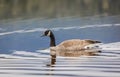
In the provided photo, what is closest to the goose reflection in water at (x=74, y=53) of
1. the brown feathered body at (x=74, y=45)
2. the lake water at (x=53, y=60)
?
the lake water at (x=53, y=60)

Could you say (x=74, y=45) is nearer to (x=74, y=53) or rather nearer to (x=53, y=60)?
(x=74, y=53)

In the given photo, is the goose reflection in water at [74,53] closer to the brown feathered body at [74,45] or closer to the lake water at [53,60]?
the lake water at [53,60]

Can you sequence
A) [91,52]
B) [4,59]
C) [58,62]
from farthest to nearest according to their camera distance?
[91,52] → [4,59] → [58,62]

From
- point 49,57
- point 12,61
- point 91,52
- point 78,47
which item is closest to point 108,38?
point 78,47

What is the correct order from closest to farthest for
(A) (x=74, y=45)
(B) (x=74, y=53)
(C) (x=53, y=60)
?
(C) (x=53, y=60)
(B) (x=74, y=53)
(A) (x=74, y=45)

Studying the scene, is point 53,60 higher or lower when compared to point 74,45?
lower

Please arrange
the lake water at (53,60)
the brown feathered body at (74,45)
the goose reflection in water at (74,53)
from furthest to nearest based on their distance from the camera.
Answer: the brown feathered body at (74,45), the goose reflection in water at (74,53), the lake water at (53,60)

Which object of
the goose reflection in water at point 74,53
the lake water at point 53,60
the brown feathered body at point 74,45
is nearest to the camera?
the lake water at point 53,60

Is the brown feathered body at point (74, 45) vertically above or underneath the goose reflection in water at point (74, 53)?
above

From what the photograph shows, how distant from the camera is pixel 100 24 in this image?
1313 inches

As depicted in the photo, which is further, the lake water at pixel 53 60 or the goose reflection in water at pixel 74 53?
the goose reflection in water at pixel 74 53

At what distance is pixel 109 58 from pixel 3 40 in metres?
9.69

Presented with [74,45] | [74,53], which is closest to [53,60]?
[74,53]

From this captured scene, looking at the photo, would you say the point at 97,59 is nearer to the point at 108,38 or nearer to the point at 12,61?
the point at 12,61
